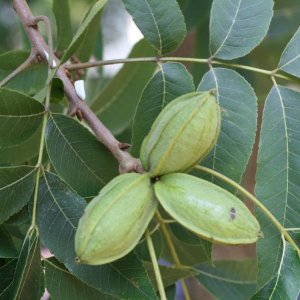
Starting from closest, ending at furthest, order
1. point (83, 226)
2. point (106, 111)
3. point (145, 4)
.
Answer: point (83, 226) < point (145, 4) < point (106, 111)

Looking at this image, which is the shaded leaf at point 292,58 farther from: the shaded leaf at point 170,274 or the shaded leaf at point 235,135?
the shaded leaf at point 170,274

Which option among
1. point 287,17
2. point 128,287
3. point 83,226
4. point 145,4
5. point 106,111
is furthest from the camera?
point 287,17

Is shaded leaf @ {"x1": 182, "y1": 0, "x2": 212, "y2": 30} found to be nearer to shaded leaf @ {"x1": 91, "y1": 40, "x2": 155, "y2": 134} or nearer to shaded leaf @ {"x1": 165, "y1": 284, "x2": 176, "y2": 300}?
shaded leaf @ {"x1": 91, "y1": 40, "x2": 155, "y2": 134}

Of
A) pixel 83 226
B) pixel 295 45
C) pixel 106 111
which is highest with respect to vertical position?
pixel 295 45

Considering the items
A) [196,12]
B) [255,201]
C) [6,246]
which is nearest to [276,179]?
[255,201]

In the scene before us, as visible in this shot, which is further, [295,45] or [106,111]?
[106,111]

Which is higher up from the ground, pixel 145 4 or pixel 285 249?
pixel 145 4

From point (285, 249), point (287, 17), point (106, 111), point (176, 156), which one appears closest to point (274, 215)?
point (285, 249)

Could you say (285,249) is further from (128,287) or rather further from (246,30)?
(246,30)
